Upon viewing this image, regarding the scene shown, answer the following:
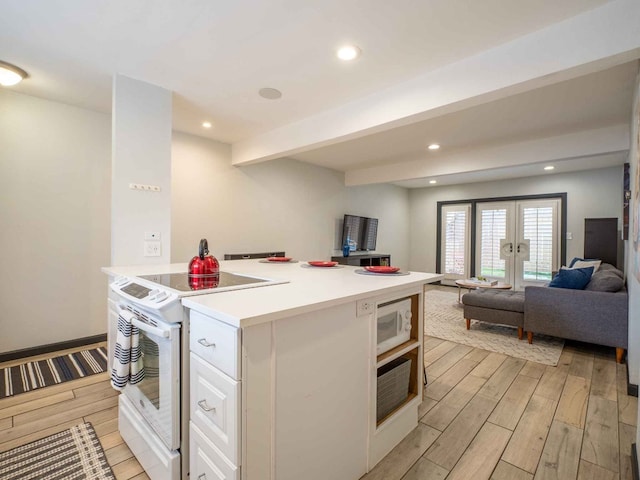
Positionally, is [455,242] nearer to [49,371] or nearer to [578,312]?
[578,312]

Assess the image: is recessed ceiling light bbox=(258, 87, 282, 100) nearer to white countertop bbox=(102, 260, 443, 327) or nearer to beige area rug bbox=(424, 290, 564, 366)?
white countertop bbox=(102, 260, 443, 327)

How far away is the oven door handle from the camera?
1.27m

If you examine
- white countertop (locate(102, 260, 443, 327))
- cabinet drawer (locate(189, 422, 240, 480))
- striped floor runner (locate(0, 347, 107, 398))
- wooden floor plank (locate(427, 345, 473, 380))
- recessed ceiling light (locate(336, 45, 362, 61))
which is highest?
recessed ceiling light (locate(336, 45, 362, 61))

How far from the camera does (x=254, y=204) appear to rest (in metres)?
4.75

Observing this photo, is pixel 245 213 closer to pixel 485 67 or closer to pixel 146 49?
pixel 146 49

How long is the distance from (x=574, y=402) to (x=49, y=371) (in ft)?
13.9

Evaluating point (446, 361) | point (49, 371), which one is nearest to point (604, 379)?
point (446, 361)

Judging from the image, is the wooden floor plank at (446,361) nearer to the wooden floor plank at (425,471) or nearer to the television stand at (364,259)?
the wooden floor plank at (425,471)

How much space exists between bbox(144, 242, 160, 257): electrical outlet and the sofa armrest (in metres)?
3.87

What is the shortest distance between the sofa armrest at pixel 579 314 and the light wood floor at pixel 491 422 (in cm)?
30

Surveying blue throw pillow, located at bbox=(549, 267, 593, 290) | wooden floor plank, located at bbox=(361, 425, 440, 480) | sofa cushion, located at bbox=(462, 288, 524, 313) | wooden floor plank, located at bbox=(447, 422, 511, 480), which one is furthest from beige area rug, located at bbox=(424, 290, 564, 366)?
wooden floor plank, located at bbox=(361, 425, 440, 480)

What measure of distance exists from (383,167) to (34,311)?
5.21m

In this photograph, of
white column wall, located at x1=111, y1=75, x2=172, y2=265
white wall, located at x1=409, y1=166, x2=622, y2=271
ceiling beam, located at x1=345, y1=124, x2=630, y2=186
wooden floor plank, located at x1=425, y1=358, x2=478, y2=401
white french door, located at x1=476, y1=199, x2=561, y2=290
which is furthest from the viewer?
white french door, located at x1=476, y1=199, x2=561, y2=290

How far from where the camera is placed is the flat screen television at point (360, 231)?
618 cm
